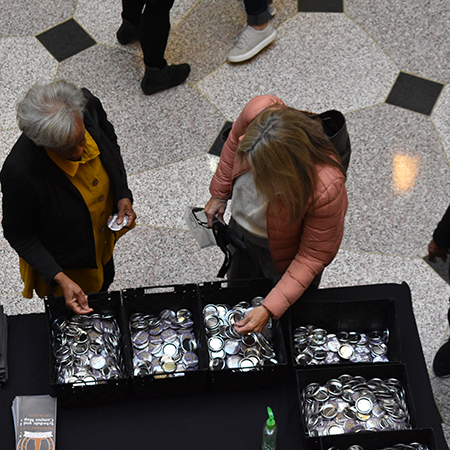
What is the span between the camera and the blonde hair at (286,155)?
69.0 inches

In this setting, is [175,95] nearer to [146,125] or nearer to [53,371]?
[146,125]

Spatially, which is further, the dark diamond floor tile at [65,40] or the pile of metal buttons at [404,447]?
the dark diamond floor tile at [65,40]

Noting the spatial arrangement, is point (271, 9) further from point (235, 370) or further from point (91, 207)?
point (235, 370)

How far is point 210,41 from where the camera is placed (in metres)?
4.32

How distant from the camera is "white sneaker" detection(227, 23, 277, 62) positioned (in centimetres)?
414

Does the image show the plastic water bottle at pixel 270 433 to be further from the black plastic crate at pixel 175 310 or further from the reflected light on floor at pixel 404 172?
the reflected light on floor at pixel 404 172

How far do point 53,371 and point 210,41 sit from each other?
3.13m

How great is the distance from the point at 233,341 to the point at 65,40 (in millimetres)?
3153

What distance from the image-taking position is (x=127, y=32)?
417 centimetres

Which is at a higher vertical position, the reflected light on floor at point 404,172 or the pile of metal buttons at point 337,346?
the reflected light on floor at point 404,172

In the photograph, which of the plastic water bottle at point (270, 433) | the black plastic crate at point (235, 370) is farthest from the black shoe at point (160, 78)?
the plastic water bottle at point (270, 433)

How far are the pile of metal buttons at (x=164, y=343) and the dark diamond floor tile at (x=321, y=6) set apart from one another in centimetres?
325

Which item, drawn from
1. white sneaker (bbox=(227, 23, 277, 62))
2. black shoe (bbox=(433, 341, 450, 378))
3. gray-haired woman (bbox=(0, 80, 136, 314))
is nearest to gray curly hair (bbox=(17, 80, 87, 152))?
gray-haired woman (bbox=(0, 80, 136, 314))

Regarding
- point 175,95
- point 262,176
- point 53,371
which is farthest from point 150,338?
point 175,95
